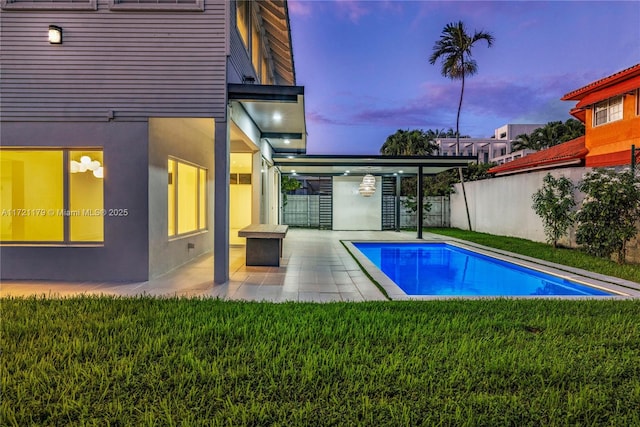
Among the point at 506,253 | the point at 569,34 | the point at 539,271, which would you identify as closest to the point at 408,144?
the point at 569,34

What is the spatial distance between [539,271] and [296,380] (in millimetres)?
7194

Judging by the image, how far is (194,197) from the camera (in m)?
9.70

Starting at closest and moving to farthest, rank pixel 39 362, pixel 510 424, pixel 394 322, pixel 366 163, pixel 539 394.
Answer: pixel 510 424 → pixel 539 394 → pixel 39 362 → pixel 394 322 → pixel 366 163

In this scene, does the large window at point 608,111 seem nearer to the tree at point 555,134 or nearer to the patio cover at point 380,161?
the patio cover at point 380,161

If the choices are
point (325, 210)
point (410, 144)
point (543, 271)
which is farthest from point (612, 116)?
point (410, 144)

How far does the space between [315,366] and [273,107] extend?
226 inches

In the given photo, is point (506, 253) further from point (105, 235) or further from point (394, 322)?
point (105, 235)

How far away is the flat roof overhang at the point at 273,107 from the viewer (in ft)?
22.0

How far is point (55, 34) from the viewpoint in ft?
21.4

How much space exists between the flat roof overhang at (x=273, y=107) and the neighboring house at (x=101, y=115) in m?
0.04

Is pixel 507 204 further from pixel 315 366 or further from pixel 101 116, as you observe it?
pixel 101 116

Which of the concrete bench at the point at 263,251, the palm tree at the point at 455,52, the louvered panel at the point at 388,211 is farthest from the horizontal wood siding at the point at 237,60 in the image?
the palm tree at the point at 455,52

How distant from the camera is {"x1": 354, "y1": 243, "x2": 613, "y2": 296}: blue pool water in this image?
6.88 metres

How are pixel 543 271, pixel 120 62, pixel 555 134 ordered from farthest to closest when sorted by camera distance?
pixel 555 134 < pixel 543 271 < pixel 120 62
